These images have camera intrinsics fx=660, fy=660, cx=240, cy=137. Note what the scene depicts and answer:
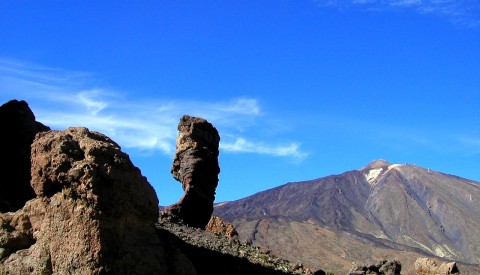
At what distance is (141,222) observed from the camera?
10.5 metres

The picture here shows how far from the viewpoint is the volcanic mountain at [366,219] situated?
103062mm

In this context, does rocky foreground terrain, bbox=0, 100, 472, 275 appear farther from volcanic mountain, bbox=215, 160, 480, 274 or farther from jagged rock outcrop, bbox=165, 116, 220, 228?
volcanic mountain, bbox=215, 160, 480, 274

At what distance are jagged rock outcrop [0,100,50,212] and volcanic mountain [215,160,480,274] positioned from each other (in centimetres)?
6879

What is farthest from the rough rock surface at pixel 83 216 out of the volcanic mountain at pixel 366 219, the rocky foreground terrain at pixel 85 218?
the volcanic mountain at pixel 366 219

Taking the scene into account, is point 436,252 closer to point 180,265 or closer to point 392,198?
point 392,198

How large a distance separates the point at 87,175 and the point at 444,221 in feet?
518

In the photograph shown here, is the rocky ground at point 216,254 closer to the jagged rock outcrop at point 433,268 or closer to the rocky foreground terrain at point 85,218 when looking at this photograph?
the rocky foreground terrain at point 85,218

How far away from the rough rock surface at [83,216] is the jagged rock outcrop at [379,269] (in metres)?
20.6

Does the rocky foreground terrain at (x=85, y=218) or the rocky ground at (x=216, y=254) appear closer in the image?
the rocky foreground terrain at (x=85, y=218)

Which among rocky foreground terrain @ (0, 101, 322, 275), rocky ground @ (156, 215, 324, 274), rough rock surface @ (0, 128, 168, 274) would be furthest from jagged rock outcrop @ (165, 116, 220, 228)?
rough rock surface @ (0, 128, 168, 274)

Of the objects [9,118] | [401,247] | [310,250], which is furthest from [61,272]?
[401,247]

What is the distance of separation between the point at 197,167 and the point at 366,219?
139124 millimetres

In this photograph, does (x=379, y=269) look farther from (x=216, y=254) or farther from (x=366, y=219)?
(x=366, y=219)

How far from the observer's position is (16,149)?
1980 centimetres
